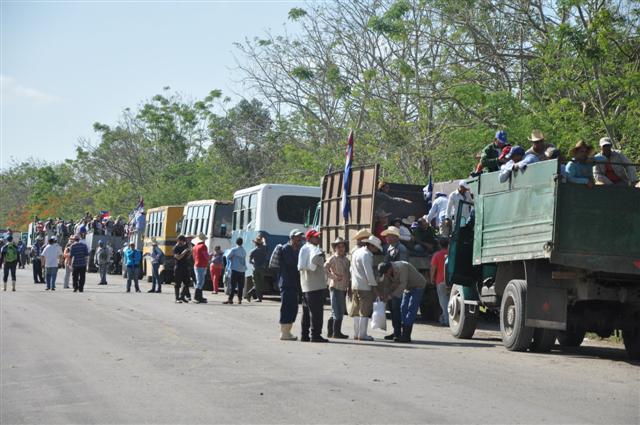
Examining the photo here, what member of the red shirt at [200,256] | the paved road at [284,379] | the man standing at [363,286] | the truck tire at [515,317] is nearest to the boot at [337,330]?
the man standing at [363,286]

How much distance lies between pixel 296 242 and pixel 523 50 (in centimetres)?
1496

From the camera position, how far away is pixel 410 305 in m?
17.7

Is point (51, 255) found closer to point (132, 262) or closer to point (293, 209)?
point (132, 262)

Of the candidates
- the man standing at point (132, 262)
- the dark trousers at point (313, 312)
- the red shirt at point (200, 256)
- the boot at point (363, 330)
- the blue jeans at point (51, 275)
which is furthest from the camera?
the blue jeans at point (51, 275)

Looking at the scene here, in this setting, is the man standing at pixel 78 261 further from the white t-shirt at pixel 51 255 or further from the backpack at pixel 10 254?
the backpack at pixel 10 254

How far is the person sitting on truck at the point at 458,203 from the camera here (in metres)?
18.2

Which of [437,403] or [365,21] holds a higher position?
[365,21]

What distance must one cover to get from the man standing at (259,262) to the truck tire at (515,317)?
39.0 ft

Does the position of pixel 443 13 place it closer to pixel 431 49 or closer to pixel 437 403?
pixel 431 49

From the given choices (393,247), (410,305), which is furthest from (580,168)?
(393,247)

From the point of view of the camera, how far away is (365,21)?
39.5 meters

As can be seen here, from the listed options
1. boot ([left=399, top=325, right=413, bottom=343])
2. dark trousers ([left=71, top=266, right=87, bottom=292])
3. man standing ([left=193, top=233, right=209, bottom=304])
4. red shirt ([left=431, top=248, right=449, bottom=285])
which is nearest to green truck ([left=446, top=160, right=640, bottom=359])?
boot ([left=399, top=325, right=413, bottom=343])

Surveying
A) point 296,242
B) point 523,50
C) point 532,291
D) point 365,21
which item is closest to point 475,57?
point 523,50

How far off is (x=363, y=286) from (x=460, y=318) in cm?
179
